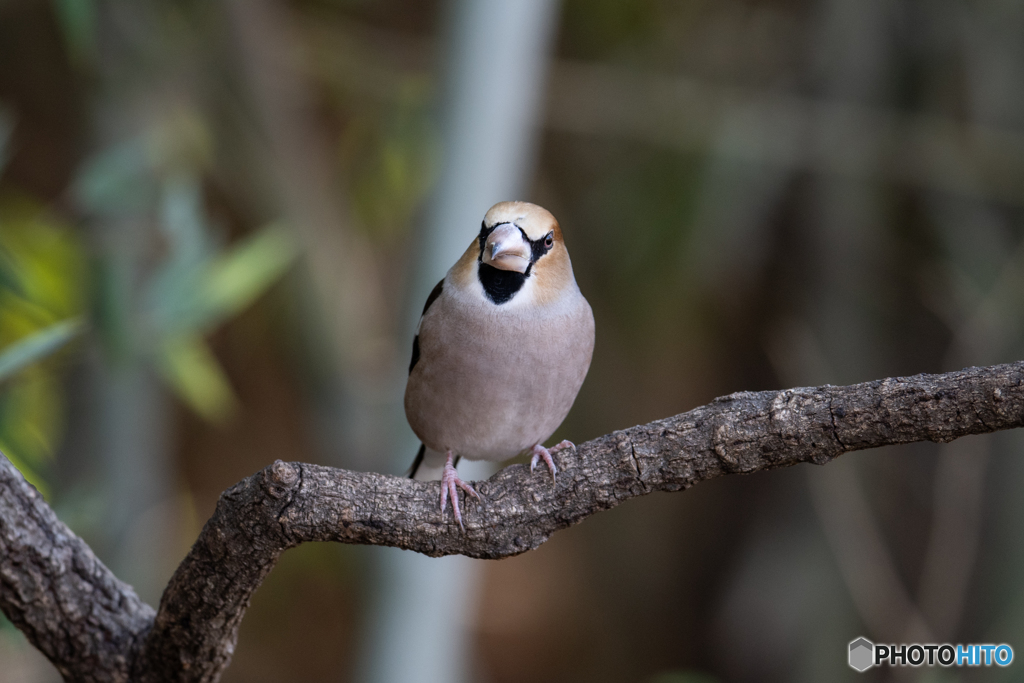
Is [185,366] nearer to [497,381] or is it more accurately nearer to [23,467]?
[23,467]

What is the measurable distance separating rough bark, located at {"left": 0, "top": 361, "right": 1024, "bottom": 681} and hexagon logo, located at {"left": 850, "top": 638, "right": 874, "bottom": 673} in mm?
1906

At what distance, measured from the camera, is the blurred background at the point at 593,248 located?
3.46 m

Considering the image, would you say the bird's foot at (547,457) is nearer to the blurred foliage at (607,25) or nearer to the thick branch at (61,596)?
the thick branch at (61,596)

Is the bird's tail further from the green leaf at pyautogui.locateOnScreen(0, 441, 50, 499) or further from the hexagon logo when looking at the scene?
the hexagon logo

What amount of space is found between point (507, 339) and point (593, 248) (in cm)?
331

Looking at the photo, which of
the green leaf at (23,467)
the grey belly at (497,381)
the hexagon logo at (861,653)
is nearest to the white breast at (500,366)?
the grey belly at (497,381)

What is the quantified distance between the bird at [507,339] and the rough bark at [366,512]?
272 millimetres

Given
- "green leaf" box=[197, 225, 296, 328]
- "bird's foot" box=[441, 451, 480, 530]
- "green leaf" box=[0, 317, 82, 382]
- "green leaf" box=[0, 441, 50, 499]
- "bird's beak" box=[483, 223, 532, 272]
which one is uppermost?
"green leaf" box=[197, 225, 296, 328]

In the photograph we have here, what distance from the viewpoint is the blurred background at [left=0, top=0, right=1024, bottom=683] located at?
11.3 ft

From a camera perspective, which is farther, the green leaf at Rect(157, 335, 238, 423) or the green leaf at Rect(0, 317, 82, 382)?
the green leaf at Rect(157, 335, 238, 423)

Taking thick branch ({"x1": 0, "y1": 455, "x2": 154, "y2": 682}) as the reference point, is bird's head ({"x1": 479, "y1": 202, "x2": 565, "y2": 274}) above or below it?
above

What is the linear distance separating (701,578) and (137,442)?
3610 mm

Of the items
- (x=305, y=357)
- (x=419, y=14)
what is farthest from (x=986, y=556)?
(x=419, y=14)

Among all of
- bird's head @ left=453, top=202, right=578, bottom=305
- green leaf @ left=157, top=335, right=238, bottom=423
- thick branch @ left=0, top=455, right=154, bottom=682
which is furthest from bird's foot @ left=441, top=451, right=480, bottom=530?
green leaf @ left=157, top=335, right=238, bottom=423
